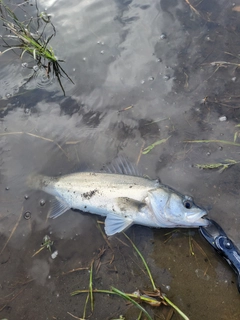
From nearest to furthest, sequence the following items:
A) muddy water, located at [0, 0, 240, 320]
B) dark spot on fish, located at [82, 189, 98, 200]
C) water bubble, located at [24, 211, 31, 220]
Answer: muddy water, located at [0, 0, 240, 320] → dark spot on fish, located at [82, 189, 98, 200] → water bubble, located at [24, 211, 31, 220]

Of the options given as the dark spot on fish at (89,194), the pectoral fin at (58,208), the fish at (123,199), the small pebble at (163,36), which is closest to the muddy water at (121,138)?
the small pebble at (163,36)

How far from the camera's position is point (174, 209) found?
355 cm

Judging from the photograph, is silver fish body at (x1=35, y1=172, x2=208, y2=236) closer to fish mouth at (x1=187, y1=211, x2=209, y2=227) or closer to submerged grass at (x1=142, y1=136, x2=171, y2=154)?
fish mouth at (x1=187, y1=211, x2=209, y2=227)

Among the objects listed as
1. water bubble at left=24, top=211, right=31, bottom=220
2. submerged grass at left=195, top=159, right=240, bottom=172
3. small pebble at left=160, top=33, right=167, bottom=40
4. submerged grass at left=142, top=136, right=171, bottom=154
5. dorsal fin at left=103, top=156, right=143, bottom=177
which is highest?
small pebble at left=160, top=33, right=167, bottom=40

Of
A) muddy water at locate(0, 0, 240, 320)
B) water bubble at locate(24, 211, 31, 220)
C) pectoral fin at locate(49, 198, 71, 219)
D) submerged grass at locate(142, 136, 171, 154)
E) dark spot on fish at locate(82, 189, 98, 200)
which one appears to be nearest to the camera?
muddy water at locate(0, 0, 240, 320)

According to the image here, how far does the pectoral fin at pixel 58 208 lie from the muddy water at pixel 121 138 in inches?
3.9

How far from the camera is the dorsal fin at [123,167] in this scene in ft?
13.0

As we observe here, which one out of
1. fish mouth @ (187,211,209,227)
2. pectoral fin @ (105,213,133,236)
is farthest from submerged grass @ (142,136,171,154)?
fish mouth @ (187,211,209,227)

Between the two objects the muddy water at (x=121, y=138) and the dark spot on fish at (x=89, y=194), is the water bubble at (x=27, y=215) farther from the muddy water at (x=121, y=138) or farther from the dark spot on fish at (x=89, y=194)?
the dark spot on fish at (x=89, y=194)

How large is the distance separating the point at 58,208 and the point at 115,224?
0.78 m

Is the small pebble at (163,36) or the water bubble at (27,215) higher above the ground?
the small pebble at (163,36)

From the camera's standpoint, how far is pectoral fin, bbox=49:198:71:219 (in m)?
3.96

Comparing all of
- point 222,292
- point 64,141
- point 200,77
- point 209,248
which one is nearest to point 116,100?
point 64,141

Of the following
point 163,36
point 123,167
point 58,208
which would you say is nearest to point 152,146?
point 123,167
